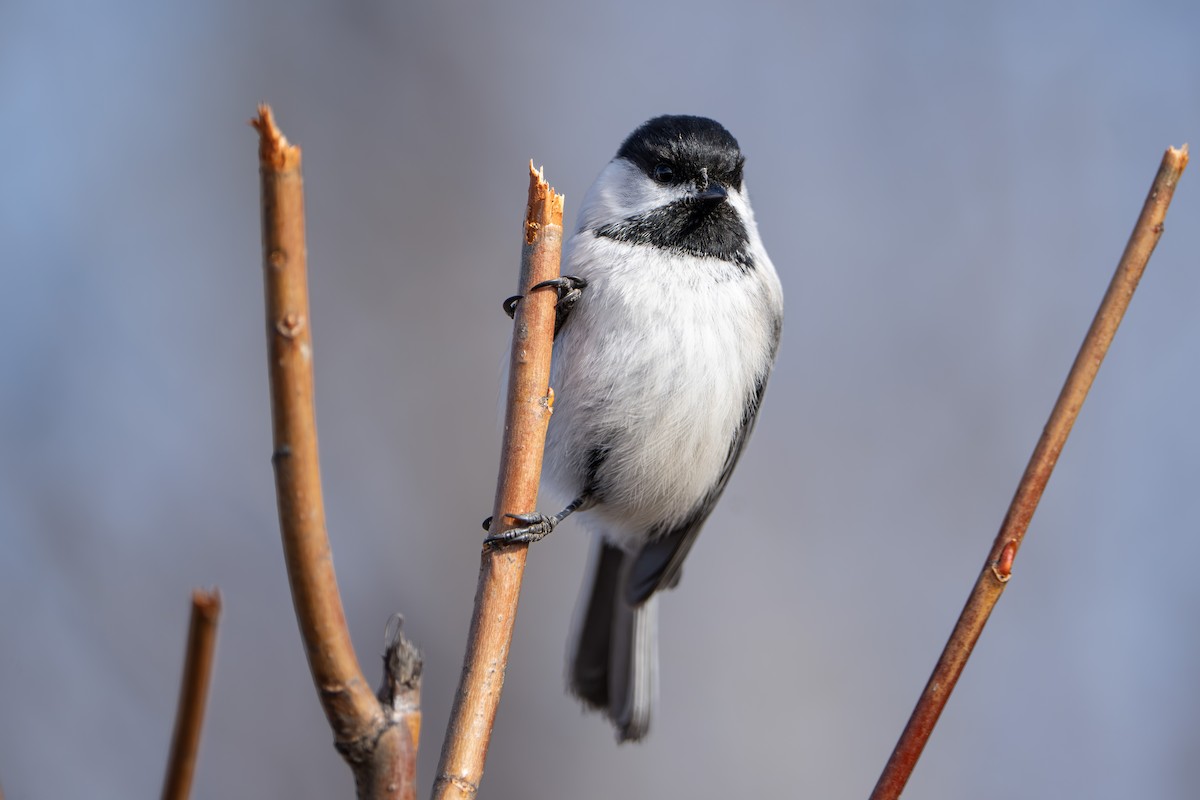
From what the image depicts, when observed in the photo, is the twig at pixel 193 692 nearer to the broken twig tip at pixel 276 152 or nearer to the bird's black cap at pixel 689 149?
the broken twig tip at pixel 276 152

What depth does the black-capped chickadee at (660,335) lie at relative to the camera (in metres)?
1.85

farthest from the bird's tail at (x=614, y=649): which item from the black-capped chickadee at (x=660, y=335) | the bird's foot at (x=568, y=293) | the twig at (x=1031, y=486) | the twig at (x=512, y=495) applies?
the twig at (x=1031, y=486)

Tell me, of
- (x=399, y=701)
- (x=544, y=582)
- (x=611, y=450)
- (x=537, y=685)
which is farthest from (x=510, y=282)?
(x=399, y=701)

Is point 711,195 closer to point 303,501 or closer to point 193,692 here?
point 303,501

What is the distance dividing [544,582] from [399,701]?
267 cm

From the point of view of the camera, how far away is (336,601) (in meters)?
0.67

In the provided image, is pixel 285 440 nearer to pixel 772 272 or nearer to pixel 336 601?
pixel 336 601

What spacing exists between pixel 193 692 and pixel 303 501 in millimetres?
145

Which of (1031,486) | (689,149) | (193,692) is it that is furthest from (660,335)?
(193,692)

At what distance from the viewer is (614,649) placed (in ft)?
8.20

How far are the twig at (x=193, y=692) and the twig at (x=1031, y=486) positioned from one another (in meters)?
0.63

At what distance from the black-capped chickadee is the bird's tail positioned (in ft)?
0.28

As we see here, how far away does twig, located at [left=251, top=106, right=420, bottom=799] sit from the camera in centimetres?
62

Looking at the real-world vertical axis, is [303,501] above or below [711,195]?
below
